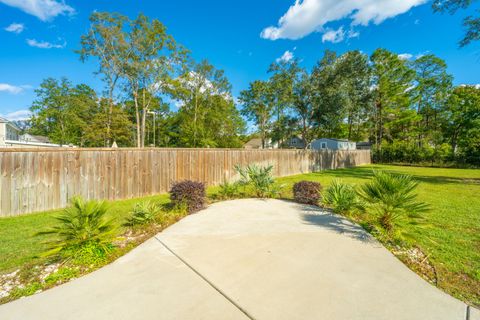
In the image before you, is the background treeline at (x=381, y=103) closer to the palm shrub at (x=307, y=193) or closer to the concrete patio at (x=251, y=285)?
the palm shrub at (x=307, y=193)

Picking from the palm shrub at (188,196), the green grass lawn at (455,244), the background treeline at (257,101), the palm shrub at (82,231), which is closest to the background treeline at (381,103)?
the background treeline at (257,101)

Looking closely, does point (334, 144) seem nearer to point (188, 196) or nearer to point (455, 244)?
point (455, 244)

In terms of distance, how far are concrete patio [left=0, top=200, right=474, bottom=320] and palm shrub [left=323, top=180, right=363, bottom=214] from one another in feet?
Result: 4.03

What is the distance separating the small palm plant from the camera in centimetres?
330

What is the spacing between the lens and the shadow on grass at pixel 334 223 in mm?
3506

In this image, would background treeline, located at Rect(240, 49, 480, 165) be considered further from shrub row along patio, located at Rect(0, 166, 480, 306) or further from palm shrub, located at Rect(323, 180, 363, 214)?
palm shrub, located at Rect(323, 180, 363, 214)

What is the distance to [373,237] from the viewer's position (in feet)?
11.4

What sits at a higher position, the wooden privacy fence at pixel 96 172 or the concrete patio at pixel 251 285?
the wooden privacy fence at pixel 96 172

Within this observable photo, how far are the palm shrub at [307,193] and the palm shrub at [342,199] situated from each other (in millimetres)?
449

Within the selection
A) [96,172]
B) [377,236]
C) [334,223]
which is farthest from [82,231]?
[377,236]

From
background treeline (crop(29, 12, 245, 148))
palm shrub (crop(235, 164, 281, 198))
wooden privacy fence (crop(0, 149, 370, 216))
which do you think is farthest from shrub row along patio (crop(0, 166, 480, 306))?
background treeline (crop(29, 12, 245, 148))

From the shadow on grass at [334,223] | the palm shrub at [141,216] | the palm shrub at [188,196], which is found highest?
the palm shrub at [188,196]

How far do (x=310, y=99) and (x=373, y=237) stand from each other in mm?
14970

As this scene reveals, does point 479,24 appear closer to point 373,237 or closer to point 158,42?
point 373,237
